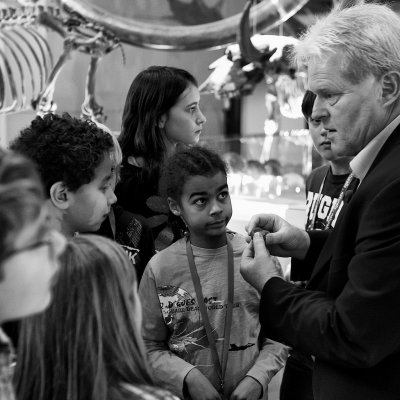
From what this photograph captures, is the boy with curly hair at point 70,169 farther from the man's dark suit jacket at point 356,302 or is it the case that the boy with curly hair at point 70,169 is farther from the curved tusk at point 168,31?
the curved tusk at point 168,31

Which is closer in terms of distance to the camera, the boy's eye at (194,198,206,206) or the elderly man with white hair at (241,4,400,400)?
the elderly man with white hair at (241,4,400,400)

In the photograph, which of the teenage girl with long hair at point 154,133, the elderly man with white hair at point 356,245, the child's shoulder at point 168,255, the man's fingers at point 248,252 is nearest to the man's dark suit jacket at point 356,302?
the elderly man with white hair at point 356,245

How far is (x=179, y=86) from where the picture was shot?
2.36 m

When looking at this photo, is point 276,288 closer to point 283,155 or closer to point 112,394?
point 112,394

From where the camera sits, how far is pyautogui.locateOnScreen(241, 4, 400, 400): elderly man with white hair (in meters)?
1.35

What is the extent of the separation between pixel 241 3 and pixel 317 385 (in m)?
5.52

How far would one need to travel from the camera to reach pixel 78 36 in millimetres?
4832

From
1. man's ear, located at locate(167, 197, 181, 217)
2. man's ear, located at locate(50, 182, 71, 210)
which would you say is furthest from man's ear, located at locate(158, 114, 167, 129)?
man's ear, located at locate(50, 182, 71, 210)

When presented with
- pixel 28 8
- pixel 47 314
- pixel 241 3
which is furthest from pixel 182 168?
pixel 241 3

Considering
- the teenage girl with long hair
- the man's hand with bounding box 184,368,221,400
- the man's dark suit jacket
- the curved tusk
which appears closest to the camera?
the man's dark suit jacket

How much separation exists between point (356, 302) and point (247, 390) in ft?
1.77

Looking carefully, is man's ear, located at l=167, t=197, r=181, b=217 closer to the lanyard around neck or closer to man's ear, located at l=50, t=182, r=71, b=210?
the lanyard around neck

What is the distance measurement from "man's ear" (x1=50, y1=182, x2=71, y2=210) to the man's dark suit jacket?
22.5 inches

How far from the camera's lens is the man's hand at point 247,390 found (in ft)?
5.80
